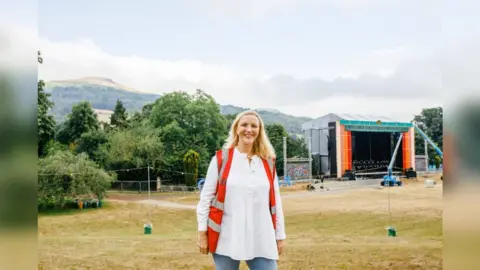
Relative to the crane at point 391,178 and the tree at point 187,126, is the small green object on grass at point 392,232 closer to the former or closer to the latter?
the crane at point 391,178

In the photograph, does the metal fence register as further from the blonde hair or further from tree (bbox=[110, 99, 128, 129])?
the blonde hair

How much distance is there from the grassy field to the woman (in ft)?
4.48

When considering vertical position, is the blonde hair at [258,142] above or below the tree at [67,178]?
above

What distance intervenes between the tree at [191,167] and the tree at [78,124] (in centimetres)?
64

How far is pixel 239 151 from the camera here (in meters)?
1.61

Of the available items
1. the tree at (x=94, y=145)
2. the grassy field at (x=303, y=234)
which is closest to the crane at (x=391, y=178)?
the grassy field at (x=303, y=234)

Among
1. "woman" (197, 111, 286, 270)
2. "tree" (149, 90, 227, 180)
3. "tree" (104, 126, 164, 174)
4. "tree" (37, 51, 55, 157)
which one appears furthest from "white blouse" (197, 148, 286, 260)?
"tree" (37, 51, 55, 157)

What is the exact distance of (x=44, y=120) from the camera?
309 cm

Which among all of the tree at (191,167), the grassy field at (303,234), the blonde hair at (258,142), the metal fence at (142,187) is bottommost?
the grassy field at (303,234)

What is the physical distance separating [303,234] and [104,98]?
1609 mm

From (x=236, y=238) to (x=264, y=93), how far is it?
1736mm

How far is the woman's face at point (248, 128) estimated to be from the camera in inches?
62.9

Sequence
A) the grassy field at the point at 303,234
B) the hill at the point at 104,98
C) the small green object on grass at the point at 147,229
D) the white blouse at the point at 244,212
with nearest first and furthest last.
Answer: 1. the white blouse at the point at 244,212
2. the grassy field at the point at 303,234
3. the hill at the point at 104,98
4. the small green object on grass at the point at 147,229

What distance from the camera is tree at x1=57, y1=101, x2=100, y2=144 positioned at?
319 centimetres
